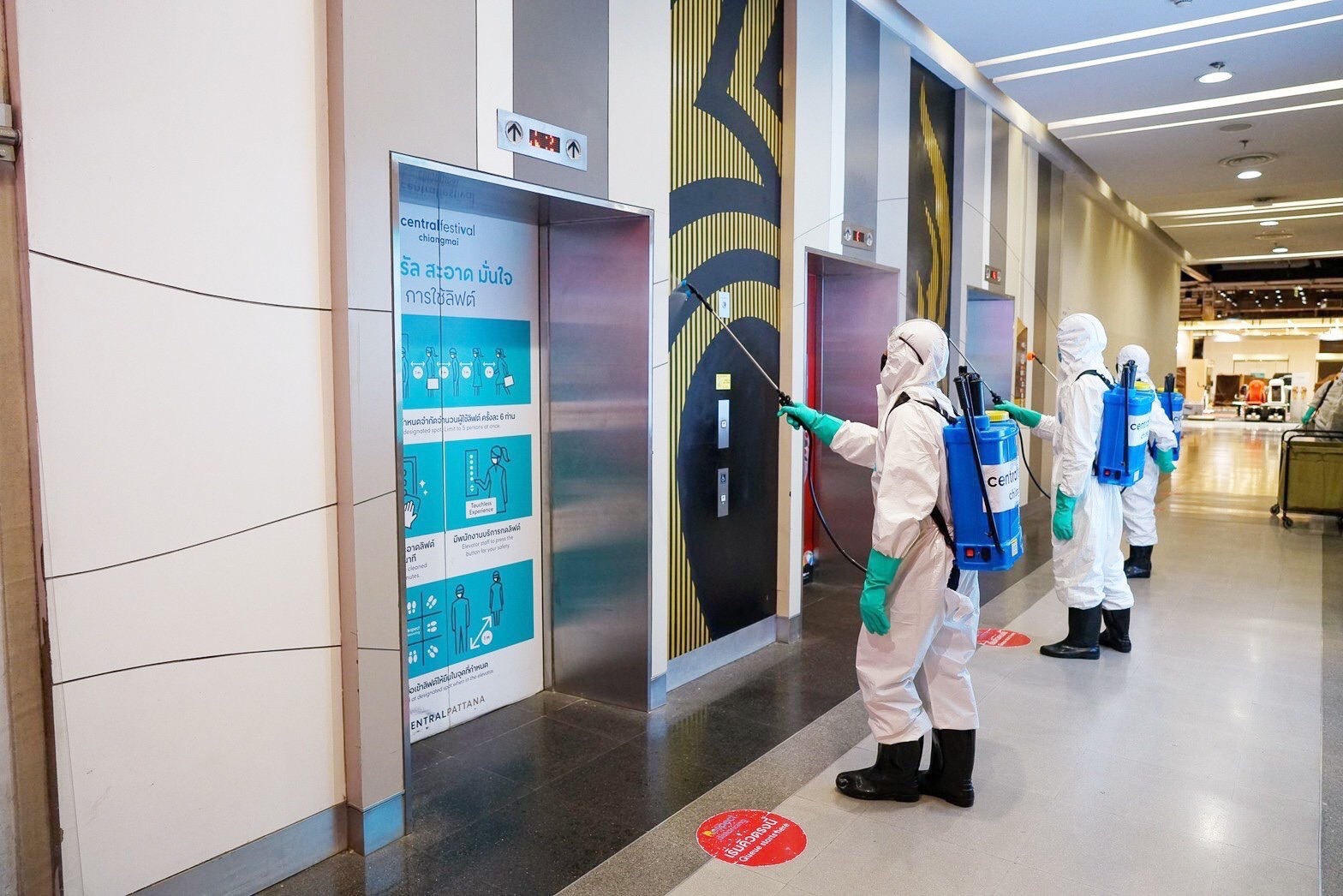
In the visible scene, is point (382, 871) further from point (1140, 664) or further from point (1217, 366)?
point (1217, 366)

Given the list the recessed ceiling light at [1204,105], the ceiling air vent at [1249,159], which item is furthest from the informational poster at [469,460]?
the ceiling air vent at [1249,159]

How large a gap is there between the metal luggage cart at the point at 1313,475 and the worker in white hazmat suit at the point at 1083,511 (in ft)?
15.4

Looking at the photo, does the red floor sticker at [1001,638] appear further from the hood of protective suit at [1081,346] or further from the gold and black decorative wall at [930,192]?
the gold and black decorative wall at [930,192]

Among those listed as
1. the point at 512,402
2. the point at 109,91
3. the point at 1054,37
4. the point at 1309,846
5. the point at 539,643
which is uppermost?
the point at 1054,37

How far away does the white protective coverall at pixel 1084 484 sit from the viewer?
13.9 ft

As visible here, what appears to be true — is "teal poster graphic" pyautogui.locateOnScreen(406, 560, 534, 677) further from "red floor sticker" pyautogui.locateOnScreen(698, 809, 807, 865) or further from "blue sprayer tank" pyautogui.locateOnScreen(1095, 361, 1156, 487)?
"blue sprayer tank" pyautogui.locateOnScreen(1095, 361, 1156, 487)

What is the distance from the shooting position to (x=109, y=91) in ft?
6.57

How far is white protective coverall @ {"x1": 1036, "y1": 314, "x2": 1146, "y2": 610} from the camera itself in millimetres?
4234

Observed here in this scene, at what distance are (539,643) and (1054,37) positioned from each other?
489 cm

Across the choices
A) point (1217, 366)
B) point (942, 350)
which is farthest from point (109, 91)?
point (1217, 366)

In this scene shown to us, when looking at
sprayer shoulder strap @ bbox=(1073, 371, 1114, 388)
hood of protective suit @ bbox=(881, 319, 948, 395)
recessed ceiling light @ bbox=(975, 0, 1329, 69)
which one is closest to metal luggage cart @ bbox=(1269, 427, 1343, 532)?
recessed ceiling light @ bbox=(975, 0, 1329, 69)

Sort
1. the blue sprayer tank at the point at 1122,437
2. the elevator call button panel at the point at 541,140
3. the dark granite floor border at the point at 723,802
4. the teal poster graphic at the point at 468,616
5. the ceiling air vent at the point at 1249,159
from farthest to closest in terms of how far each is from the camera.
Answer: the ceiling air vent at the point at 1249,159
the blue sprayer tank at the point at 1122,437
the teal poster graphic at the point at 468,616
the elevator call button panel at the point at 541,140
the dark granite floor border at the point at 723,802

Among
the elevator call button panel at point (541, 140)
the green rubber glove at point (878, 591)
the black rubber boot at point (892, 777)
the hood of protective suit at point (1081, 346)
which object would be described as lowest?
the black rubber boot at point (892, 777)

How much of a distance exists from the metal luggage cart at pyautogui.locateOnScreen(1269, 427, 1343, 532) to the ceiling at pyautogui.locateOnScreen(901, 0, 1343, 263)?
8.83ft
